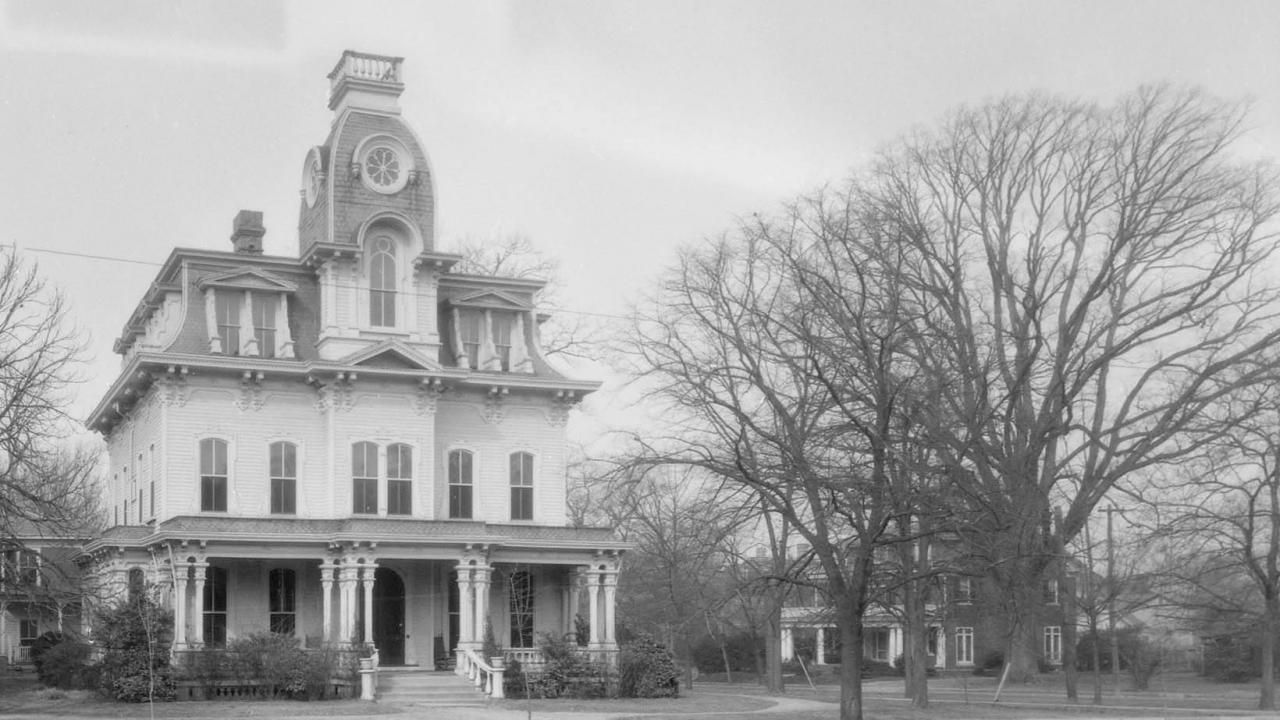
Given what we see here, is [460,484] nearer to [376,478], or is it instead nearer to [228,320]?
[376,478]

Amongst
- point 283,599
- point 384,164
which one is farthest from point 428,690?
point 384,164


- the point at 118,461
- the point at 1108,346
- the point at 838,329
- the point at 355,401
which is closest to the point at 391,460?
the point at 355,401

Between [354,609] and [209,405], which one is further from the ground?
[209,405]

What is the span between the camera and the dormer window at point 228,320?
1729 inches

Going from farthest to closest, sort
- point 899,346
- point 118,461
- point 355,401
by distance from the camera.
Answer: point 118,461 → point 355,401 → point 899,346

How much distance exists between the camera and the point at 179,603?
1588 inches

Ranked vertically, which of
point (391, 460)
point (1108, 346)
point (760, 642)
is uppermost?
point (1108, 346)

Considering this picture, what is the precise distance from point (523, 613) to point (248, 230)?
15133 mm

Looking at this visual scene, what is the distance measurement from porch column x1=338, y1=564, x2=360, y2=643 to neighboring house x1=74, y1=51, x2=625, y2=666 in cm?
8

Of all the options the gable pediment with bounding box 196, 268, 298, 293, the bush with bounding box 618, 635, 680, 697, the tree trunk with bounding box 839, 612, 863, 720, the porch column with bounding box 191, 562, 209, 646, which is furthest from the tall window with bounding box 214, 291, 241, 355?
the tree trunk with bounding box 839, 612, 863, 720

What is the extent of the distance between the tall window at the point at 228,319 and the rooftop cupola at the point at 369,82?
659 cm

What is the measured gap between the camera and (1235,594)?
5928cm

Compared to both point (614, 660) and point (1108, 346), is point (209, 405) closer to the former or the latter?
point (614, 660)

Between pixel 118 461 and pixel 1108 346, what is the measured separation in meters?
31.0
